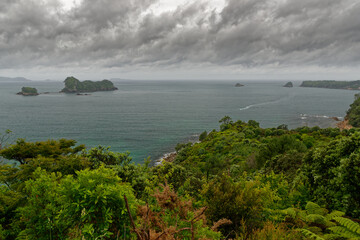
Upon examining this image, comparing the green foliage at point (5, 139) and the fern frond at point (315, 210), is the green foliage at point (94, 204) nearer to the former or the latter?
the fern frond at point (315, 210)

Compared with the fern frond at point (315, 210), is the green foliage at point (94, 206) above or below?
above

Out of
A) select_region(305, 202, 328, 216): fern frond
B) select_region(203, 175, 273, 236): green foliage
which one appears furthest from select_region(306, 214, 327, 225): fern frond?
select_region(203, 175, 273, 236): green foliage

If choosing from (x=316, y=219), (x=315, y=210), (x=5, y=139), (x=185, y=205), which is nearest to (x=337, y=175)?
(x=315, y=210)

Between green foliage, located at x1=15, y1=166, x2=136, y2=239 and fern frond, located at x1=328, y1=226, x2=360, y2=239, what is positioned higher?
green foliage, located at x1=15, y1=166, x2=136, y2=239

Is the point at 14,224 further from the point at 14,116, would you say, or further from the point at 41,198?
the point at 14,116

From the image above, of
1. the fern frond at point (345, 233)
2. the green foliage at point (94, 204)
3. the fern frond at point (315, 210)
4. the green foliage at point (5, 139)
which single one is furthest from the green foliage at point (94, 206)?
the green foliage at point (5, 139)

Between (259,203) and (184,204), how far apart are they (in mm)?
4656

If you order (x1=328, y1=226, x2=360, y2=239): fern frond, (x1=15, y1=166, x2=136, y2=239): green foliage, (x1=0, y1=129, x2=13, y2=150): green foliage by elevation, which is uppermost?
(x1=15, y1=166, x2=136, y2=239): green foliage

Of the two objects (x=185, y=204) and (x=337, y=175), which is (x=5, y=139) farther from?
(x=337, y=175)

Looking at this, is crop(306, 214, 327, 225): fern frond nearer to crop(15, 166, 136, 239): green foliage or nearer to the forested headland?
the forested headland

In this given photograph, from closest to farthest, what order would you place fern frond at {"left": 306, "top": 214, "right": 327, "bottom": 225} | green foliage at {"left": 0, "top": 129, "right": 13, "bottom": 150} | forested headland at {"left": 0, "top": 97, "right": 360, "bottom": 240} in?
forested headland at {"left": 0, "top": 97, "right": 360, "bottom": 240} → fern frond at {"left": 306, "top": 214, "right": 327, "bottom": 225} → green foliage at {"left": 0, "top": 129, "right": 13, "bottom": 150}

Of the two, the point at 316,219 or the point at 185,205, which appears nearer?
the point at 185,205

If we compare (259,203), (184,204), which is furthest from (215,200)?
(184,204)

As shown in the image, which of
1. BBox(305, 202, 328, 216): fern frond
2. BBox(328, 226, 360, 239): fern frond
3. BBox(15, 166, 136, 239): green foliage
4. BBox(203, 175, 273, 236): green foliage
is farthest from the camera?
BBox(305, 202, 328, 216): fern frond
